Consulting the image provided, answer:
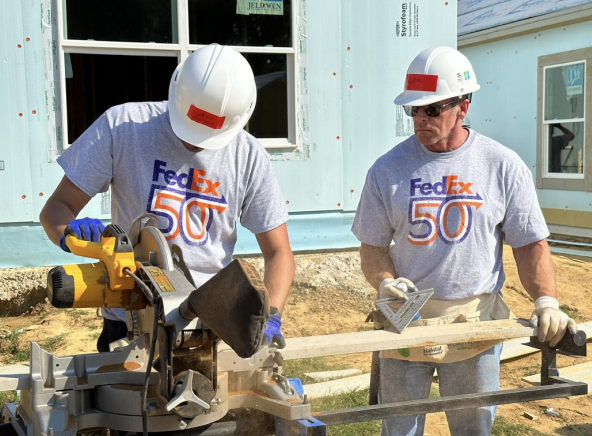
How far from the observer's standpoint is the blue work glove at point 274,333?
2.12 meters

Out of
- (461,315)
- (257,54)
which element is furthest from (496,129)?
(461,315)

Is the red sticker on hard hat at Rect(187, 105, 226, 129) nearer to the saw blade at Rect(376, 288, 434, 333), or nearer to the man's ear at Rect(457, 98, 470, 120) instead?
the saw blade at Rect(376, 288, 434, 333)

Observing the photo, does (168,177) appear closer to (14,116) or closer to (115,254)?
(115,254)

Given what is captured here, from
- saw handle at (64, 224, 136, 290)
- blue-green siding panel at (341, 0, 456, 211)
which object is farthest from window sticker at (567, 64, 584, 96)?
saw handle at (64, 224, 136, 290)

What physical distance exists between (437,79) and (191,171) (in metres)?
1.19

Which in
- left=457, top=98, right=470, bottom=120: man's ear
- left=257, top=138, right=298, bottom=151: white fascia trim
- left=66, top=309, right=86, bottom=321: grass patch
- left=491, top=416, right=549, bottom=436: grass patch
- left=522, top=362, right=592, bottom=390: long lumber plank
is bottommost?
Answer: left=491, top=416, right=549, bottom=436: grass patch

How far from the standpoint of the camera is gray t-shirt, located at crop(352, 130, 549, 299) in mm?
3074

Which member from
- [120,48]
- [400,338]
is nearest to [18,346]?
[120,48]

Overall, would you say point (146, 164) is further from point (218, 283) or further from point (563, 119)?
point (563, 119)

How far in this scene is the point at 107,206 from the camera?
260 inches

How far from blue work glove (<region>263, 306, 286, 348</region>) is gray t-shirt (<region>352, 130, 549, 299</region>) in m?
1.00

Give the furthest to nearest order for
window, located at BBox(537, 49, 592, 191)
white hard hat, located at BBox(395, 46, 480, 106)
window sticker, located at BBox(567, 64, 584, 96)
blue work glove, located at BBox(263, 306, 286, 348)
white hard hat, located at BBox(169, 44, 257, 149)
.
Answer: window sticker, located at BBox(567, 64, 584, 96)
window, located at BBox(537, 49, 592, 191)
white hard hat, located at BBox(395, 46, 480, 106)
white hard hat, located at BBox(169, 44, 257, 149)
blue work glove, located at BBox(263, 306, 286, 348)

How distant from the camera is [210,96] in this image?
2568 millimetres

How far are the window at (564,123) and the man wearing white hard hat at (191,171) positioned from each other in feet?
31.6
